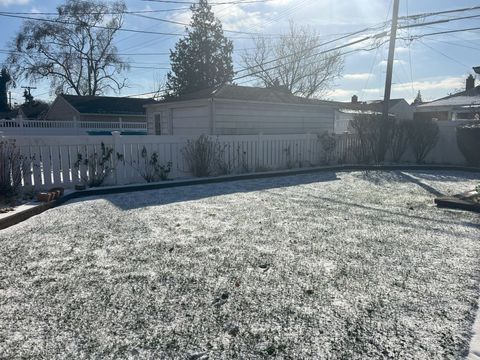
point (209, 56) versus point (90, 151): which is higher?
point (209, 56)

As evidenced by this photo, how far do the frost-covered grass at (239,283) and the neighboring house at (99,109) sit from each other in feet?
77.0

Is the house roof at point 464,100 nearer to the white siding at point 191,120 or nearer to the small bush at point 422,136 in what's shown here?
the small bush at point 422,136

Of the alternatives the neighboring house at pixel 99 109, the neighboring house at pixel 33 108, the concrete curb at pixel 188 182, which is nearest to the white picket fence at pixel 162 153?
the concrete curb at pixel 188 182

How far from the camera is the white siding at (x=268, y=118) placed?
482 inches

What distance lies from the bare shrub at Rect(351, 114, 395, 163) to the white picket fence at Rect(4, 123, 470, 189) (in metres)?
0.32

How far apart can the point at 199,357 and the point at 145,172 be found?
6799 millimetres

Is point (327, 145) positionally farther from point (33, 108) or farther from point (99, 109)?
point (33, 108)

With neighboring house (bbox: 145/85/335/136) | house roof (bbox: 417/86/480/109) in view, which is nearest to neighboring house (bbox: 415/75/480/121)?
house roof (bbox: 417/86/480/109)

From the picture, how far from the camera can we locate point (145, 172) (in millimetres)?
8438

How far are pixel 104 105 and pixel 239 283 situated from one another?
2864cm

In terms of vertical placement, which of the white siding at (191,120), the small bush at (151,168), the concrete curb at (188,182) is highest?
the white siding at (191,120)

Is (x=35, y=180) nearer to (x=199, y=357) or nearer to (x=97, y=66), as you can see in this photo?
(x=199, y=357)

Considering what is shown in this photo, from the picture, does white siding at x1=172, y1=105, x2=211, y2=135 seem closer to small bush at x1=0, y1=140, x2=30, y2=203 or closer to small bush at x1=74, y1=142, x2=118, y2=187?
small bush at x1=74, y1=142, x2=118, y2=187

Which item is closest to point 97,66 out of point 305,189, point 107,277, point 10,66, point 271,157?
point 10,66
